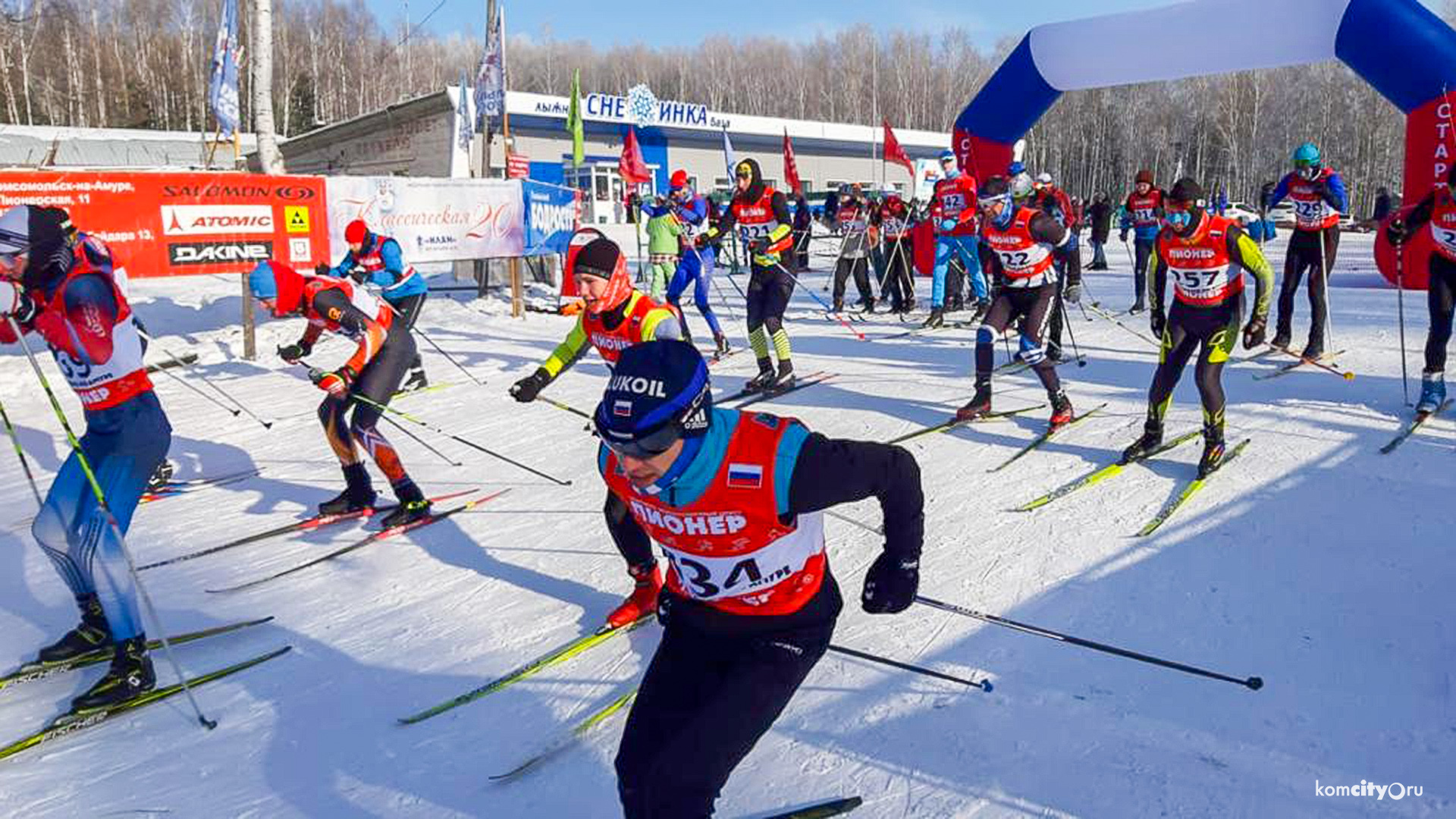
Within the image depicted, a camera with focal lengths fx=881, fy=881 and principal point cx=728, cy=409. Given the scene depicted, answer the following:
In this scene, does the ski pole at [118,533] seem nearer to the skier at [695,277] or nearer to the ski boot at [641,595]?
the ski boot at [641,595]

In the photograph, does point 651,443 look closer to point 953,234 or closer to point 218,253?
point 218,253

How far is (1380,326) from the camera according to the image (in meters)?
9.93

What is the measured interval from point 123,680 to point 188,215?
7964mm

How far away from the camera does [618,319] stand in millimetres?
4125

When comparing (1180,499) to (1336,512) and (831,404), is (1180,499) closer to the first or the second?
(1336,512)

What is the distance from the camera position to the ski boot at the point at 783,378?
853cm

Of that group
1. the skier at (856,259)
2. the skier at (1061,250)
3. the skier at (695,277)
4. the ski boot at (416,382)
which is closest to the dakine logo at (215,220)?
the ski boot at (416,382)

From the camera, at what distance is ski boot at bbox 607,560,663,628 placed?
402 cm

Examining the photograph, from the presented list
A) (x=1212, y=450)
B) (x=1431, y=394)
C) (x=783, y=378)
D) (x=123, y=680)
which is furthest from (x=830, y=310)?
(x=123, y=680)

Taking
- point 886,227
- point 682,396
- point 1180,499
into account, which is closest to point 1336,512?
point 1180,499

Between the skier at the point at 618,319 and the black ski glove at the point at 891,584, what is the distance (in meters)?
1.85

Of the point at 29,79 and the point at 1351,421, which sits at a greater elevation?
the point at 29,79

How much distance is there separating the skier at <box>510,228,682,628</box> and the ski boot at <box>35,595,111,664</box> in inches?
81.1

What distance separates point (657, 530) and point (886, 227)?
13.1 m
